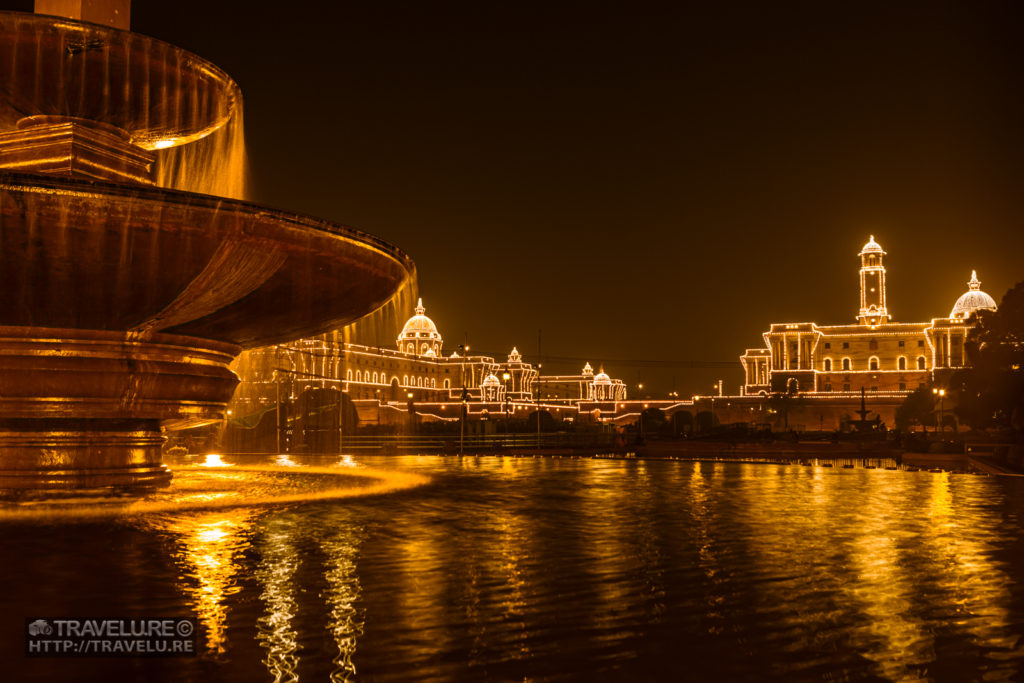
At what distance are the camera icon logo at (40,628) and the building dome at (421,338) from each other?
136 meters

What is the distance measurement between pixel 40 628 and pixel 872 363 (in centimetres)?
11345

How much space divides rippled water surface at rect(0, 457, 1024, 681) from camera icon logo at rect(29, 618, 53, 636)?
0.05 metres

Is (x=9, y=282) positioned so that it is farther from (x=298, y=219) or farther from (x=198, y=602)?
(x=198, y=602)

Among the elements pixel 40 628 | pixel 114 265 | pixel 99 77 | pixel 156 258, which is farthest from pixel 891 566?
pixel 99 77

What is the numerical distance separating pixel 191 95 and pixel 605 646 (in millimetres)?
7860

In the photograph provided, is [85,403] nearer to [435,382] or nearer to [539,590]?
[539,590]

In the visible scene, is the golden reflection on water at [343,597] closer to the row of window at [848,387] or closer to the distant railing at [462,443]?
the distant railing at [462,443]

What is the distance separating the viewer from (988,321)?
1617 inches

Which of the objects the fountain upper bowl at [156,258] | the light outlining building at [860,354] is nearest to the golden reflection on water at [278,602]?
the fountain upper bowl at [156,258]

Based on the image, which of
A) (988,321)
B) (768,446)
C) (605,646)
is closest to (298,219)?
(605,646)

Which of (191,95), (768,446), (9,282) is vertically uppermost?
(191,95)

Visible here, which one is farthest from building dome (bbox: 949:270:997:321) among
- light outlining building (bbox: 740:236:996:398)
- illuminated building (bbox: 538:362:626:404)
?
illuminated building (bbox: 538:362:626:404)

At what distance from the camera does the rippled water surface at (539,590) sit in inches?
123

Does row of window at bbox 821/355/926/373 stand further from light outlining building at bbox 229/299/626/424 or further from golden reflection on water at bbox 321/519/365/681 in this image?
golden reflection on water at bbox 321/519/365/681
